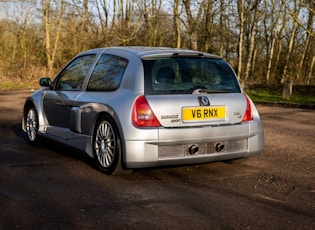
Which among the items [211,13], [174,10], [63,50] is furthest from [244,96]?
[63,50]

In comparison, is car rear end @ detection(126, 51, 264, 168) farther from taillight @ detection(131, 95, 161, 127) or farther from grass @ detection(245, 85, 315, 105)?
grass @ detection(245, 85, 315, 105)

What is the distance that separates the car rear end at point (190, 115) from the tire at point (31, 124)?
2662mm

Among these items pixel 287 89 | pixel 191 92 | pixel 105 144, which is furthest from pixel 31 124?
pixel 287 89

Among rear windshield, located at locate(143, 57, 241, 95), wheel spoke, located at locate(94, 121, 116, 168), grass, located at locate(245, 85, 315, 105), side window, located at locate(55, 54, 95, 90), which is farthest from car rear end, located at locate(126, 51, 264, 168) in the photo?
grass, located at locate(245, 85, 315, 105)

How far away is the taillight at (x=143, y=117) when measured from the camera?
475 centimetres

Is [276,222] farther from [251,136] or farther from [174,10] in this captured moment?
[174,10]

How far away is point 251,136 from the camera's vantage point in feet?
17.4

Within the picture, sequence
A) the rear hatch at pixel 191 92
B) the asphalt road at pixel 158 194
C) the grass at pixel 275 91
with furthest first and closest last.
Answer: the grass at pixel 275 91
the rear hatch at pixel 191 92
the asphalt road at pixel 158 194

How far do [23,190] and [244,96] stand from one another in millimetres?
2784

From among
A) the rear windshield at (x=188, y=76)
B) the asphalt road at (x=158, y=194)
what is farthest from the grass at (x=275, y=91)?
the rear windshield at (x=188, y=76)

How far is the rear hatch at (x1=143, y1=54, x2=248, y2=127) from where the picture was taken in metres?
4.83

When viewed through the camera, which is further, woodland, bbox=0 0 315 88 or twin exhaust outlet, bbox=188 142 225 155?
woodland, bbox=0 0 315 88

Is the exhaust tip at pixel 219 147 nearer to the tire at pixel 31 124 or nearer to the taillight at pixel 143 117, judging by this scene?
the taillight at pixel 143 117

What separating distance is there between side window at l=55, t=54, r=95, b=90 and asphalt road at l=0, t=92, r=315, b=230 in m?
0.99
